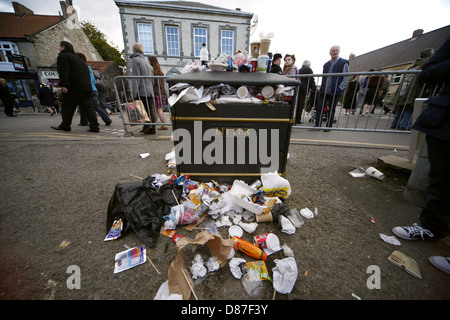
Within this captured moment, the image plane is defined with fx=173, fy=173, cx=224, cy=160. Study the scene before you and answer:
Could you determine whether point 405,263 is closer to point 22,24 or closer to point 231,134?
point 231,134

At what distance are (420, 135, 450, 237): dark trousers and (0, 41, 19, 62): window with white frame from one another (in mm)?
32219

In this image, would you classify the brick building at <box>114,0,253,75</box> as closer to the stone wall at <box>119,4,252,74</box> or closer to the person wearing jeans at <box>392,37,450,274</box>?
the stone wall at <box>119,4,252,74</box>

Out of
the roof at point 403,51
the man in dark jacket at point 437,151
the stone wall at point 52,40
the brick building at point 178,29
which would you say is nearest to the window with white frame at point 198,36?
the brick building at point 178,29

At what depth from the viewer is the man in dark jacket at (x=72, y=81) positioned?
401cm

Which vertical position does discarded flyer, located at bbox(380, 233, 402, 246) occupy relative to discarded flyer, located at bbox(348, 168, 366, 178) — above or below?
below

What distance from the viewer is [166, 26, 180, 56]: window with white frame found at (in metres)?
16.7

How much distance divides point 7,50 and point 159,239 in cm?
3162

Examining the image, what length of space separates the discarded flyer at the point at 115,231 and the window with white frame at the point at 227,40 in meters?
19.7

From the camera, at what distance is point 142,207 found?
166 centimetres

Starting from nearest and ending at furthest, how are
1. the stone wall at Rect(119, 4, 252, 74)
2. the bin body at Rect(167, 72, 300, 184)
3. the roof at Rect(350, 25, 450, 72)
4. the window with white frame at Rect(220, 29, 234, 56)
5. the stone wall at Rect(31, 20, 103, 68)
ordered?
the bin body at Rect(167, 72, 300, 184), the stone wall at Rect(119, 4, 252, 74), the window with white frame at Rect(220, 29, 234, 56), the stone wall at Rect(31, 20, 103, 68), the roof at Rect(350, 25, 450, 72)

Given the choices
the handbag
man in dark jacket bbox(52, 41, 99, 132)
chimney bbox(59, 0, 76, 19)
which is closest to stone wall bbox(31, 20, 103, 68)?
chimney bbox(59, 0, 76, 19)

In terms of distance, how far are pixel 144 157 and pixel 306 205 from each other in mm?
2698

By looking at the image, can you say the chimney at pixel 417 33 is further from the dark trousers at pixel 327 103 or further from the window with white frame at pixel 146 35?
the window with white frame at pixel 146 35
